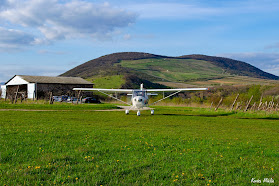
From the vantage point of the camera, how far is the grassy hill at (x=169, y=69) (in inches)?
4438

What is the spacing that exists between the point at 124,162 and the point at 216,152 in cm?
318

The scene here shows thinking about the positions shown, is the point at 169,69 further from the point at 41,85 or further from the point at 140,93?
the point at 140,93

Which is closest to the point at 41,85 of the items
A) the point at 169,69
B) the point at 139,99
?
the point at 139,99

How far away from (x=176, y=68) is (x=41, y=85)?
97.5 m

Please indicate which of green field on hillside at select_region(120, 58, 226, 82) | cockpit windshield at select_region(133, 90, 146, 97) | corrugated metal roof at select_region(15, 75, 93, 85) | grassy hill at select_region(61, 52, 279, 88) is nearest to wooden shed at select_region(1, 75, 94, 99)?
corrugated metal roof at select_region(15, 75, 93, 85)

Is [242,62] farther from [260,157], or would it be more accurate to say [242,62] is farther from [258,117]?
[260,157]

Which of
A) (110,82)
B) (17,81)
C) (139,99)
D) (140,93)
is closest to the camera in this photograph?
(139,99)

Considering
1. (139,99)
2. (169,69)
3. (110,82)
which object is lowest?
(139,99)

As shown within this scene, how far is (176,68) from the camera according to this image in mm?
141625

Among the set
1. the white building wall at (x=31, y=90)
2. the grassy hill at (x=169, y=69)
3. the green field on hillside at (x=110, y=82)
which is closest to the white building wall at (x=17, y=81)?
the white building wall at (x=31, y=90)

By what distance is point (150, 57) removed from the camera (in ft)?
541

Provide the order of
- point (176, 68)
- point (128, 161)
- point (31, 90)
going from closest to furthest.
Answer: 1. point (128, 161)
2. point (31, 90)
3. point (176, 68)

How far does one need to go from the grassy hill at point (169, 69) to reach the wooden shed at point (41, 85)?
36.3 m

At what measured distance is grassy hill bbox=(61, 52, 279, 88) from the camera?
113 metres
